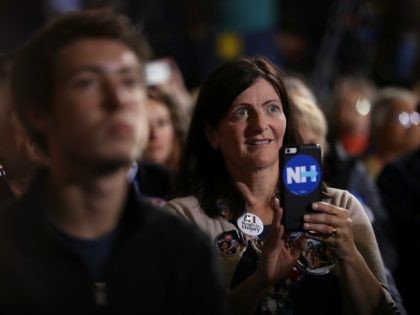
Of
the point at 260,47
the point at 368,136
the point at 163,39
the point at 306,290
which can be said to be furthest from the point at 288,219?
the point at 163,39

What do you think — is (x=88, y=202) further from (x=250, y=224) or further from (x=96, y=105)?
(x=250, y=224)

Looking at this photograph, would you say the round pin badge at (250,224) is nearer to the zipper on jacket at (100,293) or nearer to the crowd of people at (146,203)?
the crowd of people at (146,203)

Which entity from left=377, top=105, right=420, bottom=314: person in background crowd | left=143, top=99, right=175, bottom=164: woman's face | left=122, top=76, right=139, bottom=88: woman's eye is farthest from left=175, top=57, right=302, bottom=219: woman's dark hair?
left=143, top=99, right=175, bottom=164: woman's face

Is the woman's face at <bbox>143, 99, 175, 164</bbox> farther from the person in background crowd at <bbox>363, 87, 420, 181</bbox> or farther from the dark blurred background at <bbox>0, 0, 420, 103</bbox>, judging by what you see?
the dark blurred background at <bbox>0, 0, 420, 103</bbox>

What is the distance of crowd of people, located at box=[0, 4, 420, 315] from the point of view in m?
1.97

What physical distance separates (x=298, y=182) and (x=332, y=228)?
0.55 ft

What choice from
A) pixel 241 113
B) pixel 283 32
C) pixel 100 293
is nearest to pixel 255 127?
pixel 241 113

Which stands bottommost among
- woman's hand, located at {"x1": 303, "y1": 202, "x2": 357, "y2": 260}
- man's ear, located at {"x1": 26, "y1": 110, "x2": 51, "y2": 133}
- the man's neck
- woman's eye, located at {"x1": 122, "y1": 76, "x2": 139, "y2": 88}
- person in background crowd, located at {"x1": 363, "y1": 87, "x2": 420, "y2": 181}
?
person in background crowd, located at {"x1": 363, "y1": 87, "x2": 420, "y2": 181}

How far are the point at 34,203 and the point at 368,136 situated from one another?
180 inches

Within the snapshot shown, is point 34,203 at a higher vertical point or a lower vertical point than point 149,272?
higher

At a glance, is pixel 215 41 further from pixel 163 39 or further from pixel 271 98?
pixel 271 98

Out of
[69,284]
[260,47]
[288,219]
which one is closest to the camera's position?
[69,284]

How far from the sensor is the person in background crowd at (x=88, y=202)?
1.94 metres

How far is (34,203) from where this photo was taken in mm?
2037
